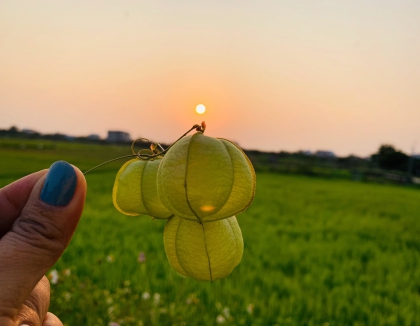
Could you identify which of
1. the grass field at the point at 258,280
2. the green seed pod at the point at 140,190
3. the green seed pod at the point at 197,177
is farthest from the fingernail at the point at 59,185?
the grass field at the point at 258,280

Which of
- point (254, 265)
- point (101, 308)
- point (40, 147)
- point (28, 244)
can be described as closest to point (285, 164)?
point (40, 147)

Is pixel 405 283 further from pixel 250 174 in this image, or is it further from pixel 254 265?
pixel 250 174

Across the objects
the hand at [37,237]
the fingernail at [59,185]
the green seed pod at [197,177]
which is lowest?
the hand at [37,237]

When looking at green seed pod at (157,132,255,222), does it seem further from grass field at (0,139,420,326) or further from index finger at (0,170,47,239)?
grass field at (0,139,420,326)

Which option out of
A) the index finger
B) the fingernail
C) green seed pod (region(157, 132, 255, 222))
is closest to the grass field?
the index finger

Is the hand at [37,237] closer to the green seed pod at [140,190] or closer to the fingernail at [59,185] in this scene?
the fingernail at [59,185]

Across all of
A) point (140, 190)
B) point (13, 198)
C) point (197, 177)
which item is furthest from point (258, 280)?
point (197, 177)

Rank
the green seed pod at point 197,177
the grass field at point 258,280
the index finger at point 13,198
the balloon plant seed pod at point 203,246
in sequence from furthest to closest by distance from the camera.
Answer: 1. the grass field at point 258,280
2. the index finger at point 13,198
3. the balloon plant seed pod at point 203,246
4. the green seed pod at point 197,177
